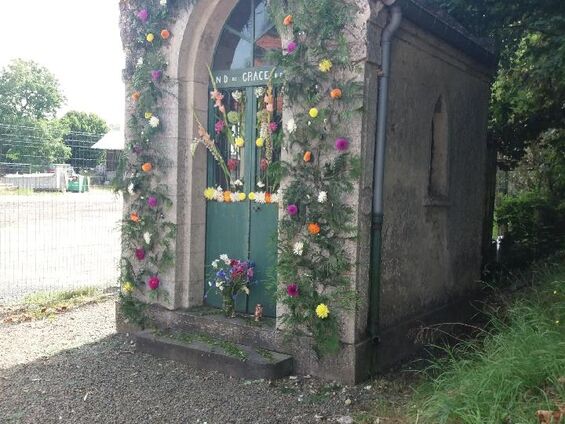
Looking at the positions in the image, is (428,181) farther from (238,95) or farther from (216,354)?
(216,354)

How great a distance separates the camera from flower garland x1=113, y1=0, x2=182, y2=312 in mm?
6711

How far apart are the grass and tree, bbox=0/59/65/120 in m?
54.3

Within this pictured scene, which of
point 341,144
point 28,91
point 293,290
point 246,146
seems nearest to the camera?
point 341,144

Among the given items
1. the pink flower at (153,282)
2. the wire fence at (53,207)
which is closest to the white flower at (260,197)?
the pink flower at (153,282)

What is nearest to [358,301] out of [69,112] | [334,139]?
[334,139]

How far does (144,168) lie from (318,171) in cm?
224

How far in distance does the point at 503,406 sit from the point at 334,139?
2926mm

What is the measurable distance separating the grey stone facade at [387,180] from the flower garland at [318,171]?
0.45 feet

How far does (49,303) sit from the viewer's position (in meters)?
8.53

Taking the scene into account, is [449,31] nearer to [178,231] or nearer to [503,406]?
[178,231]

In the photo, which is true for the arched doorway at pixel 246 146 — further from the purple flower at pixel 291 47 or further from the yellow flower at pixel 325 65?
the yellow flower at pixel 325 65

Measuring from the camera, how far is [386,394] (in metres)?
5.33

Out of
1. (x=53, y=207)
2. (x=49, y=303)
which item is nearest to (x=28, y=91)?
(x=53, y=207)

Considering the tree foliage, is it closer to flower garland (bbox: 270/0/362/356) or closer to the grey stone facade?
the grey stone facade
